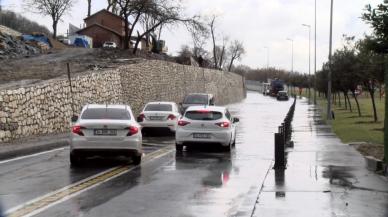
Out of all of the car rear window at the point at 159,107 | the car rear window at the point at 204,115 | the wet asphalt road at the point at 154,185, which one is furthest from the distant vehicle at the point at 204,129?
the car rear window at the point at 159,107

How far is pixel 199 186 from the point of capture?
11195 millimetres

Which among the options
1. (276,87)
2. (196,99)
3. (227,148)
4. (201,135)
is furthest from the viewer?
(276,87)

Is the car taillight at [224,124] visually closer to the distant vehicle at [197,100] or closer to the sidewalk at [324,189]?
the sidewalk at [324,189]

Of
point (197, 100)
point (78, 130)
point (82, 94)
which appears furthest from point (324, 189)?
point (197, 100)

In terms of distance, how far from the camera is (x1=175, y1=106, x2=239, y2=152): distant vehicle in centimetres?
1820

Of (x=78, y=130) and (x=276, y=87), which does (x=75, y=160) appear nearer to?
(x=78, y=130)

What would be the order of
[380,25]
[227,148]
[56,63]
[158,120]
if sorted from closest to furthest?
1. [380,25]
2. [227,148]
3. [158,120]
4. [56,63]

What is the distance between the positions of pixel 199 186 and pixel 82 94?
768 inches

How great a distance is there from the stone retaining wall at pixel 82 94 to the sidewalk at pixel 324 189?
32.1ft

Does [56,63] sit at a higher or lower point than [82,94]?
higher

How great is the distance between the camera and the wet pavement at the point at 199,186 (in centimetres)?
885

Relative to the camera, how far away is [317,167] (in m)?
14.3

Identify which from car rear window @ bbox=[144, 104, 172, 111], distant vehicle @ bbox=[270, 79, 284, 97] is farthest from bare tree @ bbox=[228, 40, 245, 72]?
car rear window @ bbox=[144, 104, 172, 111]

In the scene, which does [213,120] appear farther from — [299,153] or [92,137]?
[92,137]
